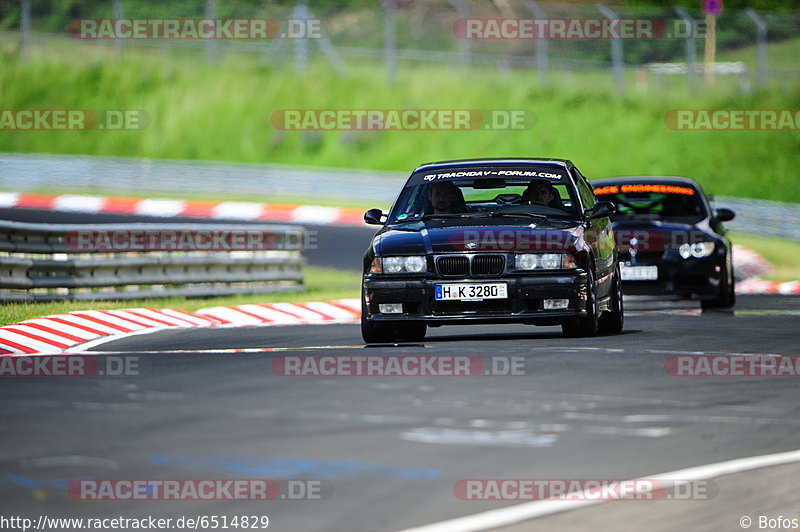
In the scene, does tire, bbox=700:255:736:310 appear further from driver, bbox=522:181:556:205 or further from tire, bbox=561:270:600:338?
tire, bbox=561:270:600:338

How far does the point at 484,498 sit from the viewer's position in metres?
6.09

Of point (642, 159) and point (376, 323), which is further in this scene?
point (642, 159)

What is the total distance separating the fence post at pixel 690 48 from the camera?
37281 mm

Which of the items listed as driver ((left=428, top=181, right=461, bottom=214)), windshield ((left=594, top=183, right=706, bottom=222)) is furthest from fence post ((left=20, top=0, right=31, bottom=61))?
driver ((left=428, top=181, right=461, bottom=214))

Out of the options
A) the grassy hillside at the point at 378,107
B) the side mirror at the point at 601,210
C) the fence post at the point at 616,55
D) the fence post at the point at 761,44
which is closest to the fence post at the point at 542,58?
the grassy hillside at the point at 378,107

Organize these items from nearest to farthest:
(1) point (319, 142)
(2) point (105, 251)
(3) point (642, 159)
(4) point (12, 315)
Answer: (4) point (12, 315), (2) point (105, 251), (3) point (642, 159), (1) point (319, 142)

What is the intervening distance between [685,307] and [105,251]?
6.89 metres

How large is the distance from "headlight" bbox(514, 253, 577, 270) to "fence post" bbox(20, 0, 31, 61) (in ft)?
111

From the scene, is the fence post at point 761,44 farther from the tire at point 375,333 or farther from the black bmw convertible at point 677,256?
the tire at point 375,333

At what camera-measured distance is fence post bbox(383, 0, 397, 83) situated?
40.5m

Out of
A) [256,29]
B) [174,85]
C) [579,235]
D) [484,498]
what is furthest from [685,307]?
[174,85]

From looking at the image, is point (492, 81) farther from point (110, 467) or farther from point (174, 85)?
point (110, 467)

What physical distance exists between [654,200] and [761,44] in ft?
73.7

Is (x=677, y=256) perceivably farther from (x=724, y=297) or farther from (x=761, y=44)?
(x=761, y=44)
